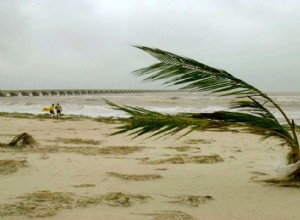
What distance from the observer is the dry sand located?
3.01 meters

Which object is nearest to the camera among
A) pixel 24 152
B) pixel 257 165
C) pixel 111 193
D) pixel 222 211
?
pixel 222 211

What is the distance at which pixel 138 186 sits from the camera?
395 centimetres

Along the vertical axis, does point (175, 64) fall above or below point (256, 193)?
above

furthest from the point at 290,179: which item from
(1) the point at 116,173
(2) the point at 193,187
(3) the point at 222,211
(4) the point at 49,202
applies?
(4) the point at 49,202

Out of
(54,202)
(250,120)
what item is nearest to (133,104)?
(250,120)

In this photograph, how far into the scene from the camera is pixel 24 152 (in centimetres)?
626

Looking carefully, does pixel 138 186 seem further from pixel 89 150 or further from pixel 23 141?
pixel 23 141

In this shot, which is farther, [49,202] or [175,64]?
[175,64]

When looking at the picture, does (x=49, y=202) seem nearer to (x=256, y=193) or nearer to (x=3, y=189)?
(x=3, y=189)

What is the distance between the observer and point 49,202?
320 cm

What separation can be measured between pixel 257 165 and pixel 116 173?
7.74ft

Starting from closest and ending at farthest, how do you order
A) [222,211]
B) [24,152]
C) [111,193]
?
[222,211], [111,193], [24,152]

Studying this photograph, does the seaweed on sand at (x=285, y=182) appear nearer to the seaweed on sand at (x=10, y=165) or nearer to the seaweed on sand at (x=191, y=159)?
the seaweed on sand at (x=191, y=159)

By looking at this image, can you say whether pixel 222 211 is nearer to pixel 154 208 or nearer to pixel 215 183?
pixel 154 208
